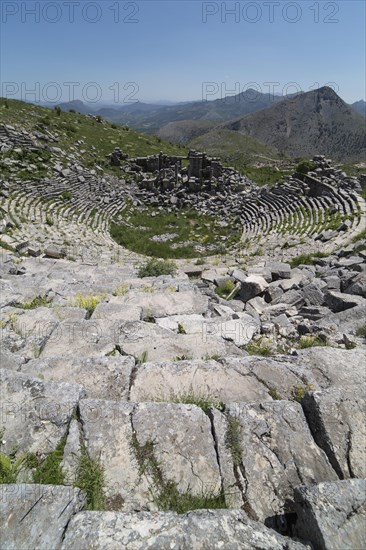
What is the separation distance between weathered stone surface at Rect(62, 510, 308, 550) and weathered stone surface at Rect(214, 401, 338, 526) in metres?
0.57

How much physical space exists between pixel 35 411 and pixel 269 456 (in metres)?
2.38

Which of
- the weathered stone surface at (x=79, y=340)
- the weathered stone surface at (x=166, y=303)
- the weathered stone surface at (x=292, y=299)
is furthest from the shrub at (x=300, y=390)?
the weathered stone surface at (x=292, y=299)

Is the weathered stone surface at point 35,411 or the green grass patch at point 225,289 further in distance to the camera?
the green grass patch at point 225,289

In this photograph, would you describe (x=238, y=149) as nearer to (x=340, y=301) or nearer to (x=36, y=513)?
(x=340, y=301)

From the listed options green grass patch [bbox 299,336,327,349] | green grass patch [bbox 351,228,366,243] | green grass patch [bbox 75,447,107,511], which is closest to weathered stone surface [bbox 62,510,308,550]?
green grass patch [bbox 75,447,107,511]

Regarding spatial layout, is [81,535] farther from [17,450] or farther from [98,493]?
[17,450]

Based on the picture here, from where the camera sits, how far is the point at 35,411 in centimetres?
343

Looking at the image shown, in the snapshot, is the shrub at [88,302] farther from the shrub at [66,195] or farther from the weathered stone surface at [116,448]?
the shrub at [66,195]

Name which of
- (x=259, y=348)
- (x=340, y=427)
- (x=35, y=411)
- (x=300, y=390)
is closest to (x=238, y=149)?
(x=259, y=348)

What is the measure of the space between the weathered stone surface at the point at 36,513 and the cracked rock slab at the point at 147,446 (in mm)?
462

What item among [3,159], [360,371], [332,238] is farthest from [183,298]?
[3,159]

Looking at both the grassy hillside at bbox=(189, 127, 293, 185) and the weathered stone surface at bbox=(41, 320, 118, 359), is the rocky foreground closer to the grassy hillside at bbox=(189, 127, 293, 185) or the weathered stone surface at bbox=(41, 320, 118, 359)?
the weathered stone surface at bbox=(41, 320, 118, 359)

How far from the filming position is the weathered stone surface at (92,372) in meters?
4.29

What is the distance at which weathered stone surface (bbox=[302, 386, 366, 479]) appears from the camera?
3123mm
